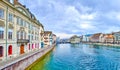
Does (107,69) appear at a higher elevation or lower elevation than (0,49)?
lower

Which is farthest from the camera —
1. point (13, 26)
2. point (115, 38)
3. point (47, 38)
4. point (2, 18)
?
point (115, 38)

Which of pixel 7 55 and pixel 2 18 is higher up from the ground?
pixel 2 18

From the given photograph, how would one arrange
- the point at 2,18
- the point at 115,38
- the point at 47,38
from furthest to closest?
the point at 115,38
the point at 47,38
the point at 2,18

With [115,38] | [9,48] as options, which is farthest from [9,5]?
[115,38]

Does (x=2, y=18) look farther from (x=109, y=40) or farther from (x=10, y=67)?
(x=109, y=40)

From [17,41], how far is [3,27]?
24.5ft

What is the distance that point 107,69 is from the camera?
2714cm

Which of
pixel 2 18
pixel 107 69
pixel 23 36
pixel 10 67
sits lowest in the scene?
pixel 107 69

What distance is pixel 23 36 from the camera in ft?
110

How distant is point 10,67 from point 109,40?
5670 inches

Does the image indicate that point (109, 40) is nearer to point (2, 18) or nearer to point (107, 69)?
point (107, 69)

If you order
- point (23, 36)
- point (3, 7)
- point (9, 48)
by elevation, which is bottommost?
point (9, 48)

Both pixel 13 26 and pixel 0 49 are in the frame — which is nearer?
pixel 0 49

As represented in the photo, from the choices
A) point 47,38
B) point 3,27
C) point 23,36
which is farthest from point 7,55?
point 47,38
